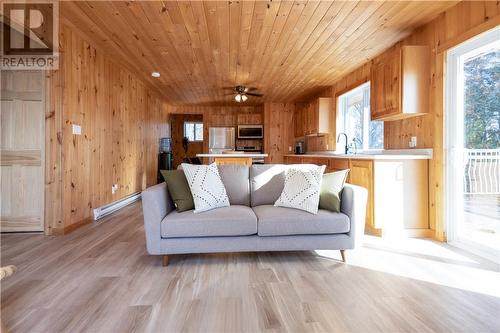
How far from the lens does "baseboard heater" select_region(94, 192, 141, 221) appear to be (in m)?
3.97

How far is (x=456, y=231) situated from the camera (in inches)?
114

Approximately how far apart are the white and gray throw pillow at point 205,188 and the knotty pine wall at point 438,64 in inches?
92.1

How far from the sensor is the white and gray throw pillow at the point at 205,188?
2.44m

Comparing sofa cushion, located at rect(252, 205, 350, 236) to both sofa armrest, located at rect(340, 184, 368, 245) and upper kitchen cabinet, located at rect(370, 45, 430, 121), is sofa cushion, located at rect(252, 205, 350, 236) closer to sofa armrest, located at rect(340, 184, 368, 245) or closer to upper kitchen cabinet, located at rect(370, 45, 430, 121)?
sofa armrest, located at rect(340, 184, 368, 245)

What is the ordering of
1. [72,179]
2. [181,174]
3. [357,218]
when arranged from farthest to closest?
1. [72,179]
2. [181,174]
3. [357,218]

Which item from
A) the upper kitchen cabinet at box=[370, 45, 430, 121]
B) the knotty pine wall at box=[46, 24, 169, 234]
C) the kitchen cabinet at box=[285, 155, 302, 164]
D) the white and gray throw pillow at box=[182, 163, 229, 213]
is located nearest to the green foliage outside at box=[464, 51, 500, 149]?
the upper kitchen cabinet at box=[370, 45, 430, 121]

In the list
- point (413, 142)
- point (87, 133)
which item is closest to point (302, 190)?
point (413, 142)

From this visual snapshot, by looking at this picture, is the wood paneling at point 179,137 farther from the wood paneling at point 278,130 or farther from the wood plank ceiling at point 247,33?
the wood plank ceiling at point 247,33

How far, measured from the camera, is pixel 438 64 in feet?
9.77

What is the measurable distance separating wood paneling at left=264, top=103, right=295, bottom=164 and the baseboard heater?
3.84 m

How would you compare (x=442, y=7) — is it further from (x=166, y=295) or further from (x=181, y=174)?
(x=166, y=295)

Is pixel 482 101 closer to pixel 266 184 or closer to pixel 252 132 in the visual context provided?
pixel 266 184

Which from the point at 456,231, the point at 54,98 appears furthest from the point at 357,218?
the point at 54,98

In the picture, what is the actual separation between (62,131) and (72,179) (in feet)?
1.97
